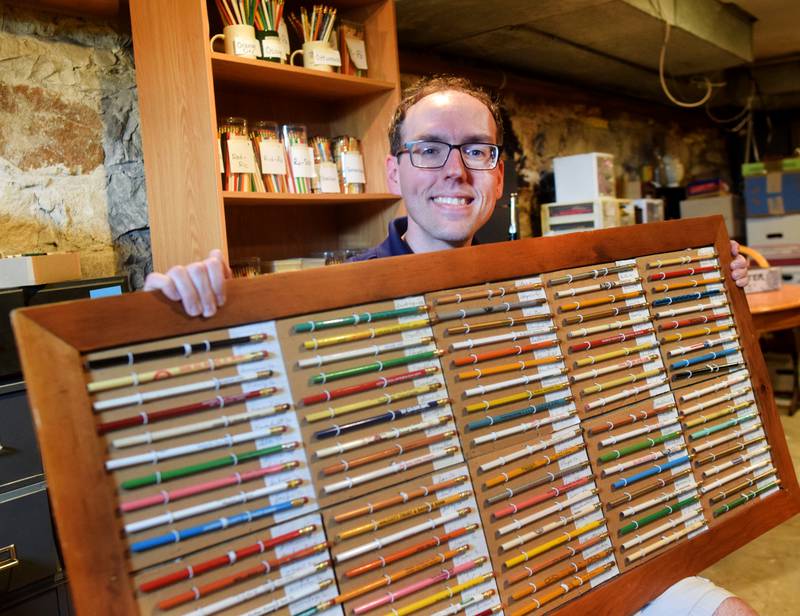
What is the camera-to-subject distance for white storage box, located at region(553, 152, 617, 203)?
436 centimetres

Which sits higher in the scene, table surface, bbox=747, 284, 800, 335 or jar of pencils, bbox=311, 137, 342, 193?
jar of pencils, bbox=311, 137, 342, 193

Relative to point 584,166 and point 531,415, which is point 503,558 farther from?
point 584,166

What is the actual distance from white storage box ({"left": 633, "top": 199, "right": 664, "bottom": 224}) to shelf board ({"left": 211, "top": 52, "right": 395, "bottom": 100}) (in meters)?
2.70

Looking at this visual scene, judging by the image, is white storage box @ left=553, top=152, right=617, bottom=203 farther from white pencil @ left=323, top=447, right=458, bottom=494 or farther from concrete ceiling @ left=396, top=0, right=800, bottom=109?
white pencil @ left=323, top=447, right=458, bottom=494

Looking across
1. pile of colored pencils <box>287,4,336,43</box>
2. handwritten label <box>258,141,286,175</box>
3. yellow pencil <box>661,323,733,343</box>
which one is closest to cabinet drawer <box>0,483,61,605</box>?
handwritten label <box>258,141,286,175</box>

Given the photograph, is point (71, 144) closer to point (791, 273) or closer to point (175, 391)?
point (175, 391)

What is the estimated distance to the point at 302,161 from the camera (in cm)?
248

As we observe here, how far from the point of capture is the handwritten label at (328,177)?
2586mm

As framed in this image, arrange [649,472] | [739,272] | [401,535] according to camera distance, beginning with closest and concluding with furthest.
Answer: [401,535], [649,472], [739,272]

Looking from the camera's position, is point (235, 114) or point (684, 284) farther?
point (235, 114)

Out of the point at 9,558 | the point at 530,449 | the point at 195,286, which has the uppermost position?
the point at 195,286

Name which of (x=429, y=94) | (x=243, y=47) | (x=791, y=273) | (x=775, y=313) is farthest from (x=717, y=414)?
(x=791, y=273)

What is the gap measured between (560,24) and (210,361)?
332 cm

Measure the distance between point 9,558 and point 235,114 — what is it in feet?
5.76
